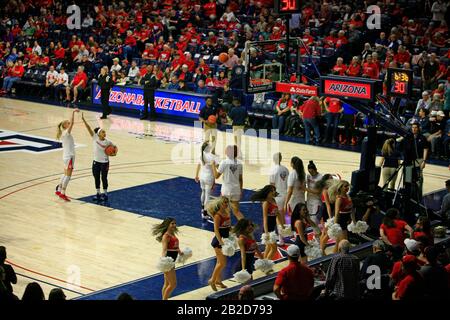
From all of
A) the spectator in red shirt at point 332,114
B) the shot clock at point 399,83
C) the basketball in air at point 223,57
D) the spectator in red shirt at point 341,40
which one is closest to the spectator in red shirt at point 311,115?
the spectator in red shirt at point 332,114

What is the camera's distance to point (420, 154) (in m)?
19.6

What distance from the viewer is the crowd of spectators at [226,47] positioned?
26406mm

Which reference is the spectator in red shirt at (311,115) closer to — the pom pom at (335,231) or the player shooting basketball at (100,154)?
the player shooting basketball at (100,154)

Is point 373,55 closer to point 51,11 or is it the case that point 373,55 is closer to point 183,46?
point 183,46

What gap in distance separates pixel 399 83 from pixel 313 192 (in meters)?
2.80

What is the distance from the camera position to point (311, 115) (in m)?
26.0

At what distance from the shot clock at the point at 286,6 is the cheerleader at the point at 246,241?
671cm

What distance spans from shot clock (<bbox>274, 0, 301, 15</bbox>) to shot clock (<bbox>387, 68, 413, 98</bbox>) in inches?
112

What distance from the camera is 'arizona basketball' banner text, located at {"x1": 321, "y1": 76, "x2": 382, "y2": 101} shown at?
1717 cm

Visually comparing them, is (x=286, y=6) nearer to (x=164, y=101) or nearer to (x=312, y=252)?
(x=312, y=252)

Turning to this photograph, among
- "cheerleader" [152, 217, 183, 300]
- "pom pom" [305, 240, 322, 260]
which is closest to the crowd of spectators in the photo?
"pom pom" [305, 240, 322, 260]

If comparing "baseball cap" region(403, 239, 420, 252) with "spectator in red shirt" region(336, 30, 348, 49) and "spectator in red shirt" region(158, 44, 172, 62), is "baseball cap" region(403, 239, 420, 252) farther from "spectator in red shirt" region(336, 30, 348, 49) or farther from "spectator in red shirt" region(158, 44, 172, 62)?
"spectator in red shirt" region(158, 44, 172, 62)

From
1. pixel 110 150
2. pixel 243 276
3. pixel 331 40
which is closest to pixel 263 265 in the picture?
pixel 243 276

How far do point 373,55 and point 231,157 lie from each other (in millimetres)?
11379
